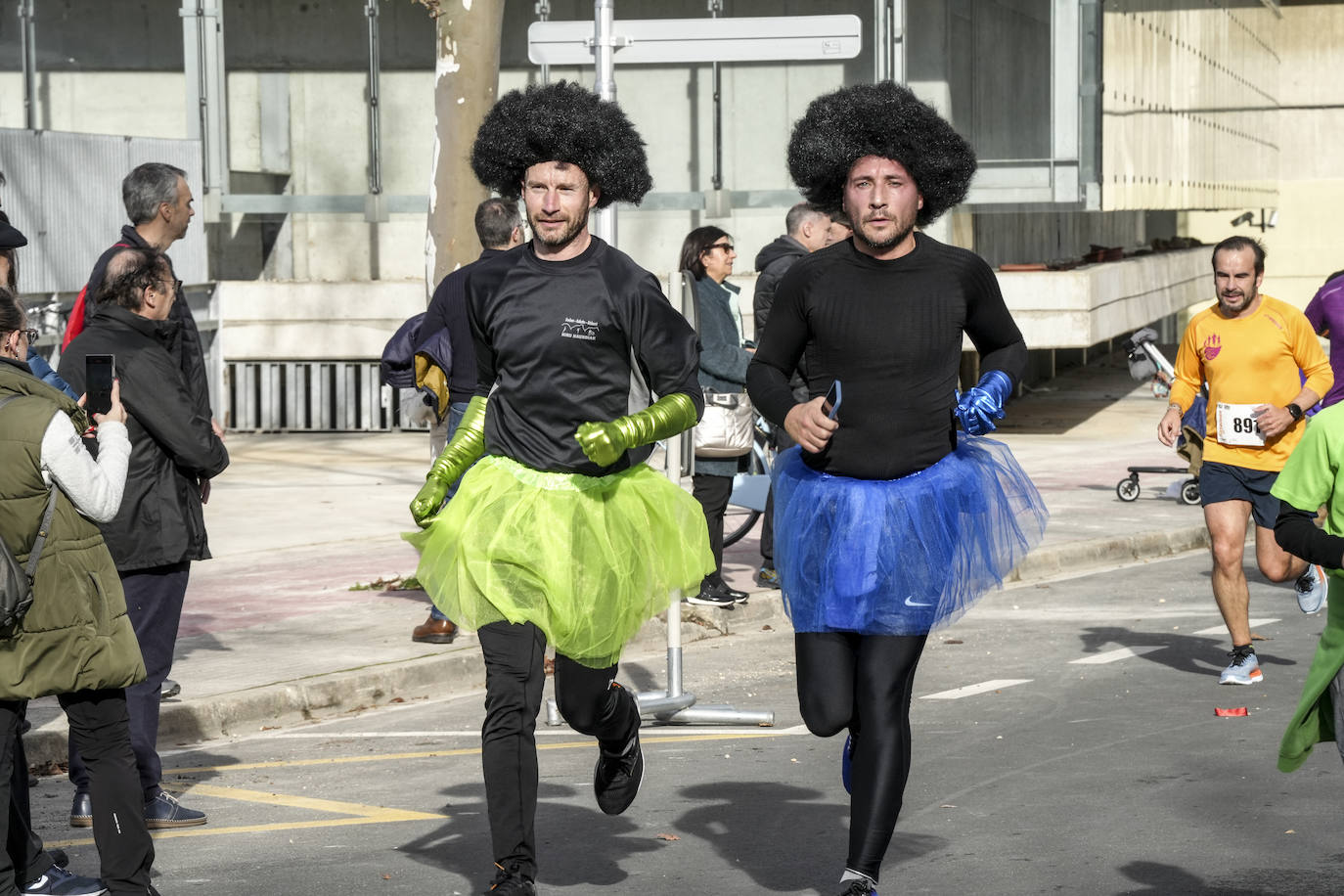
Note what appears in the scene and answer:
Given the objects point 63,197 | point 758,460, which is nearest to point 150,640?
point 758,460

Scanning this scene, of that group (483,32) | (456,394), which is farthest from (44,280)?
(456,394)

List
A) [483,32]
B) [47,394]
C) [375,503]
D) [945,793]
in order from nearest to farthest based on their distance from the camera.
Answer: [47,394] → [945,793] → [483,32] → [375,503]

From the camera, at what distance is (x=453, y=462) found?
19.4 ft

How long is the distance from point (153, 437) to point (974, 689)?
4186mm

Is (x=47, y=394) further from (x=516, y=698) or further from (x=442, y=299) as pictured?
(x=442, y=299)

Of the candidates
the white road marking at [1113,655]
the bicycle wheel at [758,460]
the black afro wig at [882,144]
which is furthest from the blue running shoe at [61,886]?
the bicycle wheel at [758,460]

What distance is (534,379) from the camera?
5.82 meters

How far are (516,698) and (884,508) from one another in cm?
115

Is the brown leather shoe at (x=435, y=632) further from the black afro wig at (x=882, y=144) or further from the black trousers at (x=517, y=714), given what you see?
the black afro wig at (x=882, y=144)

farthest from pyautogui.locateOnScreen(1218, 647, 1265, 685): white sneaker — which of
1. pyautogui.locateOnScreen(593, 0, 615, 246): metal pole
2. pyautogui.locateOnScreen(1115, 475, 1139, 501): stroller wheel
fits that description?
pyautogui.locateOnScreen(1115, 475, 1139, 501): stroller wheel

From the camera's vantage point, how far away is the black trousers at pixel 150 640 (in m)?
6.77

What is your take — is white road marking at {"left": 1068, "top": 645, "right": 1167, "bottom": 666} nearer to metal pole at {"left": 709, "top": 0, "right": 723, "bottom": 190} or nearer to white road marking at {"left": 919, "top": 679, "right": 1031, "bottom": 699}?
white road marking at {"left": 919, "top": 679, "right": 1031, "bottom": 699}

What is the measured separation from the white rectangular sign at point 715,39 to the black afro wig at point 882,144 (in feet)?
10.4

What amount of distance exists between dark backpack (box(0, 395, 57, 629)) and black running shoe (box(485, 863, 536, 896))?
4.67 feet
